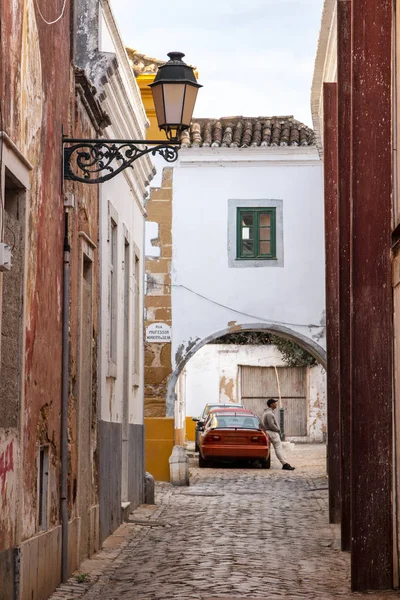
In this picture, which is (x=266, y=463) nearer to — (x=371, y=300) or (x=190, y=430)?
(x=190, y=430)

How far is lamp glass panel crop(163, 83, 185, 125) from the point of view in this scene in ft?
34.6

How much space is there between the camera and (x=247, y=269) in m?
25.7

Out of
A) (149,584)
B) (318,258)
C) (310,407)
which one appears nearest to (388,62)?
(149,584)

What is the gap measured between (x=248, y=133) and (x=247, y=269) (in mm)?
3099

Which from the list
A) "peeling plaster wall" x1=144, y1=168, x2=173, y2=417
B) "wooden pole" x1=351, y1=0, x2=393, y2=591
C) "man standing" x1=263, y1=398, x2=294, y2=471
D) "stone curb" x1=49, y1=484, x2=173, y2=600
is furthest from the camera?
"man standing" x1=263, y1=398, x2=294, y2=471

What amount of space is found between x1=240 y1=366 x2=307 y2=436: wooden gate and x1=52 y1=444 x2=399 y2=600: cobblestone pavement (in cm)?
2286

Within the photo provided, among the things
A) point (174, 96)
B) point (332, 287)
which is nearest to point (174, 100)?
point (174, 96)

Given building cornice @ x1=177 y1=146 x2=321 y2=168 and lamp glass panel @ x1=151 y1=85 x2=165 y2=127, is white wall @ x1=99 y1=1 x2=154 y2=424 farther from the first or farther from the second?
building cornice @ x1=177 y1=146 x2=321 y2=168

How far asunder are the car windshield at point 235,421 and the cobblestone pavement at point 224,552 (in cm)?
586

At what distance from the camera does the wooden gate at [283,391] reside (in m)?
43.5

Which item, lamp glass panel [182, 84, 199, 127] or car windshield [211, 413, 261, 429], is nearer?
lamp glass panel [182, 84, 199, 127]

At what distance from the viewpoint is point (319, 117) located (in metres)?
21.0

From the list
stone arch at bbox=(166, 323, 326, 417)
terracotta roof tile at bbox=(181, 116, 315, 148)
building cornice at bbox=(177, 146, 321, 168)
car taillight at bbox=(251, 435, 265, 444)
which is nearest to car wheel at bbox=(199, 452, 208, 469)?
car taillight at bbox=(251, 435, 265, 444)

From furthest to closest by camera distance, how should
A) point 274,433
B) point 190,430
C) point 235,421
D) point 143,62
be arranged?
1. point 190,430
2. point 235,421
3. point 274,433
4. point 143,62
